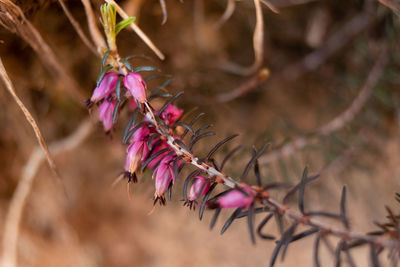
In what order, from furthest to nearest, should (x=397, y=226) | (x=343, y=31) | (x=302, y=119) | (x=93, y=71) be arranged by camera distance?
(x=302, y=119)
(x=343, y=31)
(x=93, y=71)
(x=397, y=226)

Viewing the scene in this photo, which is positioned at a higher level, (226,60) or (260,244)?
(226,60)

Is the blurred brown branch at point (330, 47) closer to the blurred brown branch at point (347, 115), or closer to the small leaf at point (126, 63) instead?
the blurred brown branch at point (347, 115)

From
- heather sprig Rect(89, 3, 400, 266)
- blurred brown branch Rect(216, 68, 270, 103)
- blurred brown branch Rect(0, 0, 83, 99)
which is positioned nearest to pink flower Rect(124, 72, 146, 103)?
heather sprig Rect(89, 3, 400, 266)

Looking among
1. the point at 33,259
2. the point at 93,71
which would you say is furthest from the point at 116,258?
the point at 93,71

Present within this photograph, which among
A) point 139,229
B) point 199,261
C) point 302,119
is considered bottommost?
point 199,261

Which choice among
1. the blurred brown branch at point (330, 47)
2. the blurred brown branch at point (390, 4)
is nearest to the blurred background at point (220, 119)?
the blurred brown branch at point (330, 47)

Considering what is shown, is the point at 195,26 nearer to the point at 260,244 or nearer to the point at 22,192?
the point at 22,192

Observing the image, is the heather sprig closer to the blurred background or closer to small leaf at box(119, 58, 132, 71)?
small leaf at box(119, 58, 132, 71)

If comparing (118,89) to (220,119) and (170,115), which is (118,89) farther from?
(220,119)
